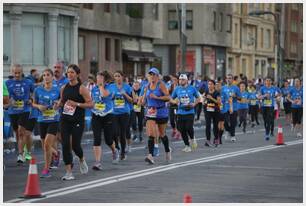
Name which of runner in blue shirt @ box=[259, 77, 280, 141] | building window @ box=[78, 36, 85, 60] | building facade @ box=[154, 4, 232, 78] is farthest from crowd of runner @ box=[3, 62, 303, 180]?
building facade @ box=[154, 4, 232, 78]

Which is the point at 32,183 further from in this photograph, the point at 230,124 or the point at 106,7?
the point at 106,7

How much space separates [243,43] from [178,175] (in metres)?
60.9

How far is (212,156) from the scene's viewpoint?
61.3 feet

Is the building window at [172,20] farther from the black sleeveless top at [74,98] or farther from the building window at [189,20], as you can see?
the black sleeveless top at [74,98]

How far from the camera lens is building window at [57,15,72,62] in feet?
140

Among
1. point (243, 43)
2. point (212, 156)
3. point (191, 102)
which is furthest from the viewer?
point (243, 43)

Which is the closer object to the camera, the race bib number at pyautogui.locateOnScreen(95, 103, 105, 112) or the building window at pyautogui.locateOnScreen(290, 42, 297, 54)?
the race bib number at pyautogui.locateOnScreen(95, 103, 105, 112)

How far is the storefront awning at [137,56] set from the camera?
2061 inches

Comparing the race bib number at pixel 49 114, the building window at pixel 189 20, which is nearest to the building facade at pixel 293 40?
the building window at pixel 189 20

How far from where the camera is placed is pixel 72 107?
14.4m

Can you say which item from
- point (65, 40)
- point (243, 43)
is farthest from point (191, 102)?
point (243, 43)

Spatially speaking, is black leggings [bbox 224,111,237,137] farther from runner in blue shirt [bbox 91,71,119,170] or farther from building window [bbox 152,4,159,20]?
building window [bbox 152,4,159,20]

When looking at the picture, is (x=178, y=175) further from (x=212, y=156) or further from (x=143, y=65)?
(x=143, y=65)

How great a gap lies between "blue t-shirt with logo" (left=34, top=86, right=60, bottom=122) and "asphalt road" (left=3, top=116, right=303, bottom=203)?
86cm
